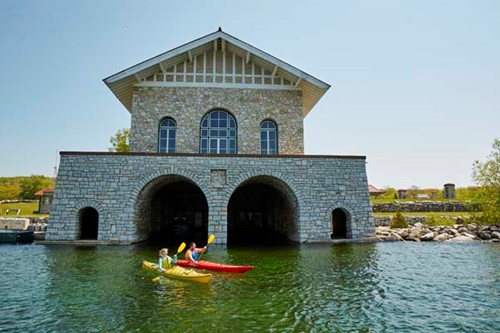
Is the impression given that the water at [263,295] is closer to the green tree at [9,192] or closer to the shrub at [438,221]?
the shrub at [438,221]

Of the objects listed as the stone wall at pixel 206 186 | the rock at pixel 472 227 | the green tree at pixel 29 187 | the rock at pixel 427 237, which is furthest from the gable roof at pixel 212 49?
the green tree at pixel 29 187

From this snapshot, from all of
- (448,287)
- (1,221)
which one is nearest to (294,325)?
(448,287)

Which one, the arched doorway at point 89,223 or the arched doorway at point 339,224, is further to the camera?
the arched doorway at point 339,224

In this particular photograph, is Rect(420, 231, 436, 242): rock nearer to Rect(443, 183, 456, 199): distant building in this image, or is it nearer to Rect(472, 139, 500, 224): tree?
Rect(472, 139, 500, 224): tree

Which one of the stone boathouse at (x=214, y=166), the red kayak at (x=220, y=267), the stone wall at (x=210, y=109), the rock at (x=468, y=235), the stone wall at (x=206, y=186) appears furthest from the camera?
the stone wall at (x=210, y=109)

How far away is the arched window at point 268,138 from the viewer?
18.9m

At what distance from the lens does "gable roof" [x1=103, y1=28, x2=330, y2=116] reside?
17609mm

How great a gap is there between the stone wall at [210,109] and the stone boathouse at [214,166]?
0.06 meters

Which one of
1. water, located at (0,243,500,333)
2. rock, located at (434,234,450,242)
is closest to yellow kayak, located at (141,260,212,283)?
water, located at (0,243,500,333)

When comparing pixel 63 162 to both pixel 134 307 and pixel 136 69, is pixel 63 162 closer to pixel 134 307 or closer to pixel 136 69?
pixel 136 69

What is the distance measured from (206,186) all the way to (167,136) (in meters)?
5.33

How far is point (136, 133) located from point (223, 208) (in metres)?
7.35

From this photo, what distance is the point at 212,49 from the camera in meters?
19.0

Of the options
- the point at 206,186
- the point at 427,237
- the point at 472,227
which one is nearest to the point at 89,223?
the point at 206,186
